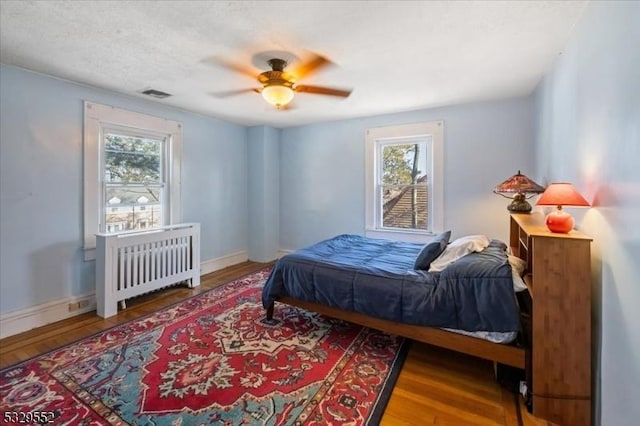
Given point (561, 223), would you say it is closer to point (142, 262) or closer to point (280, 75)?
point (280, 75)

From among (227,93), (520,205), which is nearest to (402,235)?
(520,205)

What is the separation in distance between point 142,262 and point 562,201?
386cm

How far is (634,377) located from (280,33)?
2625mm

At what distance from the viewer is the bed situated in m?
1.91

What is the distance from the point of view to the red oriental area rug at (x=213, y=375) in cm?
172

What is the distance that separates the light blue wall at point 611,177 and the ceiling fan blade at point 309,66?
175 centimetres

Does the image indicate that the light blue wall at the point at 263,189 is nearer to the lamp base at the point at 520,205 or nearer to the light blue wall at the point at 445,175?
the light blue wall at the point at 445,175

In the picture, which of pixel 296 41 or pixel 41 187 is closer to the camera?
pixel 296 41

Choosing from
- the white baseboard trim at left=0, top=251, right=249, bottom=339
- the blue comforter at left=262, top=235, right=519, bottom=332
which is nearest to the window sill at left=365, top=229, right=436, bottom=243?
the blue comforter at left=262, top=235, right=519, bottom=332

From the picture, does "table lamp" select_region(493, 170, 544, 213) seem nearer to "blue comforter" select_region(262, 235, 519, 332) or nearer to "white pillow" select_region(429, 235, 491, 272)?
"blue comforter" select_region(262, 235, 519, 332)

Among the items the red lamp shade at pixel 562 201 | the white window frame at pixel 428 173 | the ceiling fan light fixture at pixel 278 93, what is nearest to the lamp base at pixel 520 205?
the red lamp shade at pixel 562 201

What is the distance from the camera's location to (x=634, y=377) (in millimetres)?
1194

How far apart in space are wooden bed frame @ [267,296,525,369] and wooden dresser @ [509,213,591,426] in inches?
5.4

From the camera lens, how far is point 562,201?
5.57 ft
